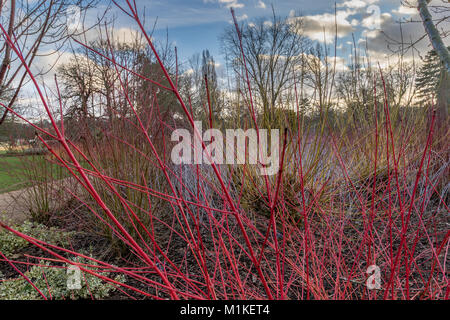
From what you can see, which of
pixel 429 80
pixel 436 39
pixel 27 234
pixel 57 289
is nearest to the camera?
pixel 57 289

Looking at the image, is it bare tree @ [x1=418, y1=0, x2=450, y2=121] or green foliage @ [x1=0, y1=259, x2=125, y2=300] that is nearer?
green foliage @ [x1=0, y1=259, x2=125, y2=300]

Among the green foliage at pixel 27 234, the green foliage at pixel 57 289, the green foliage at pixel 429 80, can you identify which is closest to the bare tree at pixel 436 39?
the green foliage at pixel 429 80

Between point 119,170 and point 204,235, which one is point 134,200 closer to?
point 119,170

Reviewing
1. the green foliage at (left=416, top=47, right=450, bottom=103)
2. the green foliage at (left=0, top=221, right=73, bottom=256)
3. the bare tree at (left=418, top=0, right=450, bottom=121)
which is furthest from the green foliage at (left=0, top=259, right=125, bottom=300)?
the bare tree at (left=418, top=0, right=450, bottom=121)

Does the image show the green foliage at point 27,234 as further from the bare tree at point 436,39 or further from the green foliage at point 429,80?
the bare tree at point 436,39

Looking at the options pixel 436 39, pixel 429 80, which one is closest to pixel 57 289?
pixel 436 39

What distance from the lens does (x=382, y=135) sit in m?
4.28

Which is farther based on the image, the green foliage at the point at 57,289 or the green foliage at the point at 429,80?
the green foliage at the point at 429,80

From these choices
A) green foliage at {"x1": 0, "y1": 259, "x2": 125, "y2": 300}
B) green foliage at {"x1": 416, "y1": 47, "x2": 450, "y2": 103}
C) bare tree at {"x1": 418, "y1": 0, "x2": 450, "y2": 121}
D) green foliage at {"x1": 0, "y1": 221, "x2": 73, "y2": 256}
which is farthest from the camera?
bare tree at {"x1": 418, "y1": 0, "x2": 450, "y2": 121}

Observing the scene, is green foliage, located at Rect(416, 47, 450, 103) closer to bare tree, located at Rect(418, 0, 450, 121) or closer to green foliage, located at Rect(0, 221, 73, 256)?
bare tree, located at Rect(418, 0, 450, 121)

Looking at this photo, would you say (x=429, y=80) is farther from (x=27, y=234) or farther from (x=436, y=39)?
(x=27, y=234)
